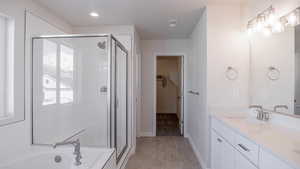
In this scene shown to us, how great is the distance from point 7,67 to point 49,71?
0.48 metres

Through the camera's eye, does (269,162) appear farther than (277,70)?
No

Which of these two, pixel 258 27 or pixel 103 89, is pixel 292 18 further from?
pixel 103 89

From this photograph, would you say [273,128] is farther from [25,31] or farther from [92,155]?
[25,31]

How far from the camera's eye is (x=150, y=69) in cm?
392

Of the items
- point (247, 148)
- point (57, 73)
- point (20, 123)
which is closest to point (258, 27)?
point (247, 148)

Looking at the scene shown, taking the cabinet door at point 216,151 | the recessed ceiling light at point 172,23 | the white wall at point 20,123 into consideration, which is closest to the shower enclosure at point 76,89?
the white wall at point 20,123

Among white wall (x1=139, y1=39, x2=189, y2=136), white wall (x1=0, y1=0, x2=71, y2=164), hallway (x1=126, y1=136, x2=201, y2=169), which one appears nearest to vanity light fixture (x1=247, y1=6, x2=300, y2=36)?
white wall (x1=139, y1=39, x2=189, y2=136)

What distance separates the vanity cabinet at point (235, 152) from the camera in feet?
3.44

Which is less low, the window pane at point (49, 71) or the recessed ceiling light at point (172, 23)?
the recessed ceiling light at point (172, 23)

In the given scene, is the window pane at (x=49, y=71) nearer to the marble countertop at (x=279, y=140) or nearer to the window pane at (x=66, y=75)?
the window pane at (x=66, y=75)

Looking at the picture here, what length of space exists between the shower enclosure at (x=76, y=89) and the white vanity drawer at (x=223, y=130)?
4.38ft

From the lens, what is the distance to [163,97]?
6.96 metres

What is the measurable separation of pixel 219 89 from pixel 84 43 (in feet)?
6.61

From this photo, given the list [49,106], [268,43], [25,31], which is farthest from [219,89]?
[25,31]
